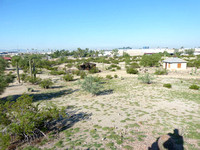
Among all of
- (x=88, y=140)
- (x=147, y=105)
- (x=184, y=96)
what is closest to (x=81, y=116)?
(x=88, y=140)

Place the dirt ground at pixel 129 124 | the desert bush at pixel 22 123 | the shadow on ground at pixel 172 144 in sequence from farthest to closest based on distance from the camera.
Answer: the dirt ground at pixel 129 124 → the desert bush at pixel 22 123 → the shadow on ground at pixel 172 144

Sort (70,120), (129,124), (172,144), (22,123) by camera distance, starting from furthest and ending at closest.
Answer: (70,120)
(129,124)
(22,123)
(172,144)

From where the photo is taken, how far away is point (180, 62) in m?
30.9

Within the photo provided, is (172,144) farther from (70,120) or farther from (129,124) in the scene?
(70,120)

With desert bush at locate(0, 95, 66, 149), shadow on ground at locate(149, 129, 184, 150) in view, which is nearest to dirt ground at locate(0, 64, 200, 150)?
shadow on ground at locate(149, 129, 184, 150)

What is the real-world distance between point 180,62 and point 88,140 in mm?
30297

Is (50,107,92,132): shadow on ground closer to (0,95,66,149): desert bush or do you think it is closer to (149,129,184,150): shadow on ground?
(0,95,66,149): desert bush

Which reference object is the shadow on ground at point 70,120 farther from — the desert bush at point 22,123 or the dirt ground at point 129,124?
the desert bush at point 22,123

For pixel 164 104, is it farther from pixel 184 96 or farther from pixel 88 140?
pixel 88 140

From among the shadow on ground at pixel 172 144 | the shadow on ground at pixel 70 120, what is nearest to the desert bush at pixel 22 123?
the shadow on ground at pixel 70 120

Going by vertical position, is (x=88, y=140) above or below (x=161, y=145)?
below

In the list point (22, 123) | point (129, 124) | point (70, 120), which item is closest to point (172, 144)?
point (129, 124)

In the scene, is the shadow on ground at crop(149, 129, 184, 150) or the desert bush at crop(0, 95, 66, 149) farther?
the desert bush at crop(0, 95, 66, 149)

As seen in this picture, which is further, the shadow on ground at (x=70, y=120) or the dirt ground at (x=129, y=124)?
the shadow on ground at (x=70, y=120)
